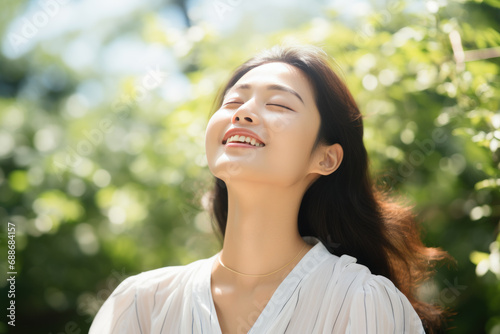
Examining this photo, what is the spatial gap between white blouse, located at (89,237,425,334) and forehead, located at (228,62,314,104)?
0.52m

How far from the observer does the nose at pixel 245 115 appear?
1708mm

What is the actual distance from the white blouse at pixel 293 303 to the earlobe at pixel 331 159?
0.82 ft

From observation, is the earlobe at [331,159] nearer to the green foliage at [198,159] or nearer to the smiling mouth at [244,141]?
the smiling mouth at [244,141]

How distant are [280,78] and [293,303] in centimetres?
71

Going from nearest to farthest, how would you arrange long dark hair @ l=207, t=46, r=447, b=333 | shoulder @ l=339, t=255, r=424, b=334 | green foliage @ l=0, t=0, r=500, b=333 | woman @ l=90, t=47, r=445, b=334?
shoulder @ l=339, t=255, r=424, b=334, woman @ l=90, t=47, r=445, b=334, long dark hair @ l=207, t=46, r=447, b=333, green foliage @ l=0, t=0, r=500, b=333

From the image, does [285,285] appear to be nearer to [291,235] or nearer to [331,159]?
[291,235]

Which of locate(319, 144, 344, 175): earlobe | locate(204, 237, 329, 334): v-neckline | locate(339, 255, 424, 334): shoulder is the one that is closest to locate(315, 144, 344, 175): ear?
locate(319, 144, 344, 175): earlobe

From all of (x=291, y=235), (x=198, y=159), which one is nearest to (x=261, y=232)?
(x=291, y=235)

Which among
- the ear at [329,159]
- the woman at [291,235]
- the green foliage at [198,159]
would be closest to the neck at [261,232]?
the woman at [291,235]

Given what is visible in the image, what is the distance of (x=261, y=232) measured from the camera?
1.80 m

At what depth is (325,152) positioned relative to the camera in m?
1.88

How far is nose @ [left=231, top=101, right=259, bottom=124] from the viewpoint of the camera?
5.60 ft

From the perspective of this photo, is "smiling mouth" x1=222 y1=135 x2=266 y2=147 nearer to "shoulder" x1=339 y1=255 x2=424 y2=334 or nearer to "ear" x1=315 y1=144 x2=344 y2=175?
"ear" x1=315 y1=144 x2=344 y2=175

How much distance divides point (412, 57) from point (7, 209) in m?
2.50
